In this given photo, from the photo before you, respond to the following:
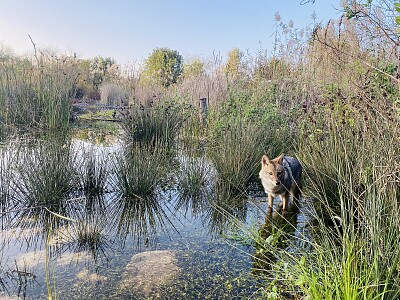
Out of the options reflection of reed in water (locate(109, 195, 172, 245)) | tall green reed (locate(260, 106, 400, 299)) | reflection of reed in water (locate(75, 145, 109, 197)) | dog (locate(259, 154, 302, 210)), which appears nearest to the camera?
tall green reed (locate(260, 106, 400, 299))

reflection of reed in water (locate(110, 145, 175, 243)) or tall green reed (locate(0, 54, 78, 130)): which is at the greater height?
tall green reed (locate(0, 54, 78, 130))

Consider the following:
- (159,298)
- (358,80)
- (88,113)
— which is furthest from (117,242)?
(88,113)

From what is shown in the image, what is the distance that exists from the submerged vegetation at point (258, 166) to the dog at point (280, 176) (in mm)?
226

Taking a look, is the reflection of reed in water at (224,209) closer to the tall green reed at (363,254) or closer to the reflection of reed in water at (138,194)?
the reflection of reed in water at (138,194)

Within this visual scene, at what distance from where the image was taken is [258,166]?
4.96m

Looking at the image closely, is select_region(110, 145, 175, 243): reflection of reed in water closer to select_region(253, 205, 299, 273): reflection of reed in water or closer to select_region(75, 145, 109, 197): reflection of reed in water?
select_region(75, 145, 109, 197): reflection of reed in water

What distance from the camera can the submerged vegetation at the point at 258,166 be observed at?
1973mm

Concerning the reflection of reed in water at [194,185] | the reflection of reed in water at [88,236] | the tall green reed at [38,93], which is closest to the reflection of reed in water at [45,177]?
the reflection of reed in water at [88,236]

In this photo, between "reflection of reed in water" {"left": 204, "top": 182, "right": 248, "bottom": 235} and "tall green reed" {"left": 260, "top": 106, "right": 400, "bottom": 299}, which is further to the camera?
"reflection of reed in water" {"left": 204, "top": 182, "right": 248, "bottom": 235}

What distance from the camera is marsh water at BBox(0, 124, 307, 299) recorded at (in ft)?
7.93

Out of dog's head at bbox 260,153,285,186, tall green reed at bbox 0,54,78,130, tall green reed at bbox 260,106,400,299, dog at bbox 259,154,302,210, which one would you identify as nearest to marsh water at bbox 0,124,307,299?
dog at bbox 259,154,302,210

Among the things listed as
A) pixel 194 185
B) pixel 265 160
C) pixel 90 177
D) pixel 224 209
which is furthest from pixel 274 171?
pixel 90 177

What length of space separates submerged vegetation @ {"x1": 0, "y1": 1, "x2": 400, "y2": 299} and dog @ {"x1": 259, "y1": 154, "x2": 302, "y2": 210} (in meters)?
0.23

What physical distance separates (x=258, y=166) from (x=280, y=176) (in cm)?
115
